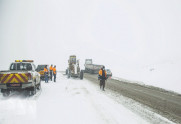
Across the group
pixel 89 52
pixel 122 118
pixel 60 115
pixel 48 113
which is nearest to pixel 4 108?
pixel 48 113

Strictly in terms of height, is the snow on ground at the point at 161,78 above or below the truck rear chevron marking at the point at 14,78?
below

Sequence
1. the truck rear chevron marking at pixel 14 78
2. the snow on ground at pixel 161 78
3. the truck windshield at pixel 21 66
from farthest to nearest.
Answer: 1. the snow on ground at pixel 161 78
2. the truck windshield at pixel 21 66
3. the truck rear chevron marking at pixel 14 78

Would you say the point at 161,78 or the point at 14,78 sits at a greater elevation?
the point at 14,78

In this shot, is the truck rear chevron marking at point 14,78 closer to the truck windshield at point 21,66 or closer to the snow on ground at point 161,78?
the truck windshield at point 21,66

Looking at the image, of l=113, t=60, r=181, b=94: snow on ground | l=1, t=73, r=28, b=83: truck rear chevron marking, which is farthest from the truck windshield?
l=113, t=60, r=181, b=94: snow on ground

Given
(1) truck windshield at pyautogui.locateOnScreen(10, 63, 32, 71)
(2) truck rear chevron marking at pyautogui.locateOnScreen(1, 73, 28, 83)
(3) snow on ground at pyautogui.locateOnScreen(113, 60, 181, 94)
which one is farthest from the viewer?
(3) snow on ground at pyautogui.locateOnScreen(113, 60, 181, 94)

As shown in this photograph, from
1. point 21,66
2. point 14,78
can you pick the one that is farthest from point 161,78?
point 14,78

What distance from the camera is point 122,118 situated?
553 cm

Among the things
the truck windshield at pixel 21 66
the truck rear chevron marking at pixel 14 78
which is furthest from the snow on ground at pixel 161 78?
the truck rear chevron marking at pixel 14 78

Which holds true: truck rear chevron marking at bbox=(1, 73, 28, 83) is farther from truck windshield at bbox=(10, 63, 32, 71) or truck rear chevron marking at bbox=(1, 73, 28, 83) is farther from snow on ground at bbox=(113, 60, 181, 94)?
snow on ground at bbox=(113, 60, 181, 94)

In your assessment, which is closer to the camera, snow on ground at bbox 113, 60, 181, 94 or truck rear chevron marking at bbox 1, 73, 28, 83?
truck rear chevron marking at bbox 1, 73, 28, 83

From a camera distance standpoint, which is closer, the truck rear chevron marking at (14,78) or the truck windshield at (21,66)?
the truck rear chevron marking at (14,78)

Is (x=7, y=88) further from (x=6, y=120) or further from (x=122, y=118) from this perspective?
(x=122, y=118)

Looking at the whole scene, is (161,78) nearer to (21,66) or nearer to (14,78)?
(21,66)
